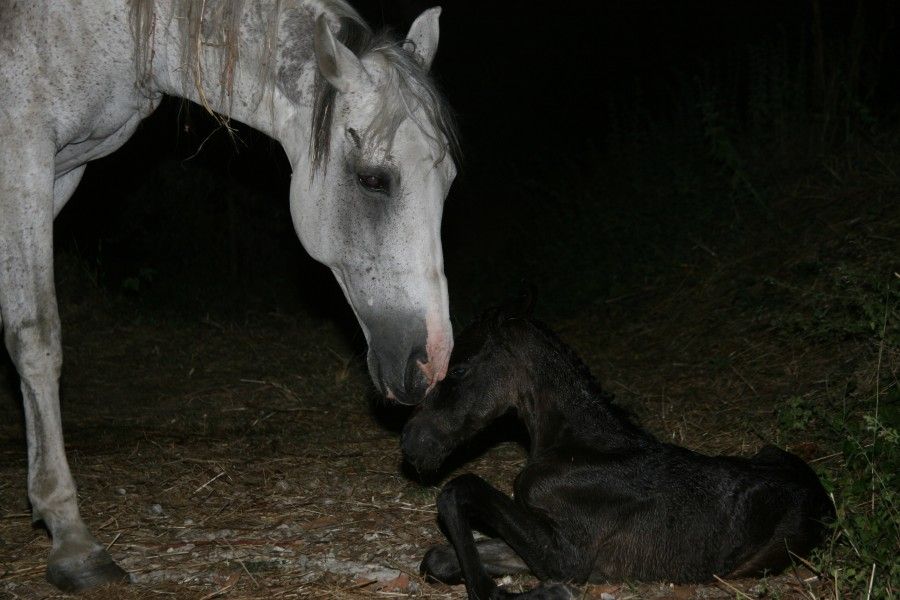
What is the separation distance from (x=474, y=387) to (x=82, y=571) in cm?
141

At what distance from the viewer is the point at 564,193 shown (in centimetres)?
934

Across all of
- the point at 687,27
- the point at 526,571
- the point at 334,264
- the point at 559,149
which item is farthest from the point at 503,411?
the point at 687,27

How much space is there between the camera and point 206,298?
8391 millimetres

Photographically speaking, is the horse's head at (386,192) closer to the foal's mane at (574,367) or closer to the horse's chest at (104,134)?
the foal's mane at (574,367)

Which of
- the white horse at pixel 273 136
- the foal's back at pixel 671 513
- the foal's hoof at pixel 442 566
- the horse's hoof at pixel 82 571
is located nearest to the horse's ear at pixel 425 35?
the white horse at pixel 273 136

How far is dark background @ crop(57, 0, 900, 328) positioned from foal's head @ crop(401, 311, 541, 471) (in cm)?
277

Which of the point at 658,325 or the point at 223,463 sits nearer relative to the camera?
the point at 223,463

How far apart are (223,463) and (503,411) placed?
5.31 ft

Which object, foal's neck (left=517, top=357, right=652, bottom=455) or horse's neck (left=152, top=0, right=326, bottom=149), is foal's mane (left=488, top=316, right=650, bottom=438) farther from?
horse's neck (left=152, top=0, right=326, bottom=149)

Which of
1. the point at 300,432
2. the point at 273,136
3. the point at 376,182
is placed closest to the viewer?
the point at 376,182

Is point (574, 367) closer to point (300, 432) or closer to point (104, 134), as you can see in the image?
point (104, 134)

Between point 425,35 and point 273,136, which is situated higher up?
point 425,35

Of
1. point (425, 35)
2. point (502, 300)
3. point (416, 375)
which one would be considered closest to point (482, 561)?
point (416, 375)

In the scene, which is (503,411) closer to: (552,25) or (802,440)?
(802,440)
